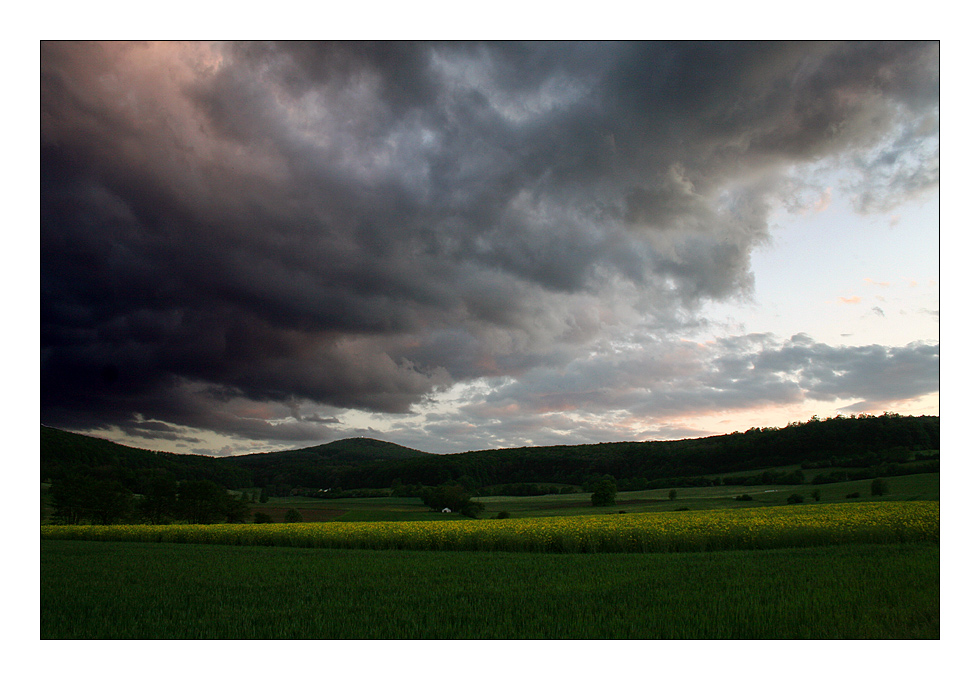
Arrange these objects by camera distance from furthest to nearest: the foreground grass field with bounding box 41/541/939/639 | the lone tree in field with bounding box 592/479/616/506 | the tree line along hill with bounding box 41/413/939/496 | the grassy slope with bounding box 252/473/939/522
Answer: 1. the lone tree in field with bounding box 592/479/616/506
2. the tree line along hill with bounding box 41/413/939/496
3. the grassy slope with bounding box 252/473/939/522
4. the foreground grass field with bounding box 41/541/939/639

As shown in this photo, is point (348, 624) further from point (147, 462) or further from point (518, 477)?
point (518, 477)

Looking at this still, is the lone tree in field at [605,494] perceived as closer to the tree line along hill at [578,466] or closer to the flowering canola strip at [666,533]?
the tree line along hill at [578,466]

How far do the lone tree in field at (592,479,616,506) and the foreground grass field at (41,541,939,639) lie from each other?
35.1 meters

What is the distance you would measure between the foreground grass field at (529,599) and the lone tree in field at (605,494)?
35.1m

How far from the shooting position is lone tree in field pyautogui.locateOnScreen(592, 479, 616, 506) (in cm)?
4769

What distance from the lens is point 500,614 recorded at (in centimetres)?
766

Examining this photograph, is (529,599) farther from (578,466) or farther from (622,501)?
(578,466)

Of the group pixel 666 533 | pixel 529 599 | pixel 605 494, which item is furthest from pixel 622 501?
pixel 529 599

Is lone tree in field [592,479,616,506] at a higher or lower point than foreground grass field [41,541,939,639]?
lower

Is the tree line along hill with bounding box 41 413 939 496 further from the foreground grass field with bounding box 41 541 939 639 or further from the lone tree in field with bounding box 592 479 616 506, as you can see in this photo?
the foreground grass field with bounding box 41 541 939 639

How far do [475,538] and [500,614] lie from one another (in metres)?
12.5

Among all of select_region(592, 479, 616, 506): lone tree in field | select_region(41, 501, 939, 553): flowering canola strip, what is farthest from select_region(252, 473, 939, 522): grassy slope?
select_region(41, 501, 939, 553): flowering canola strip

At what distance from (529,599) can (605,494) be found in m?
41.9

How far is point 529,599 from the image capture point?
28.9ft
